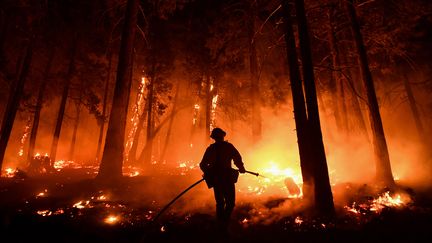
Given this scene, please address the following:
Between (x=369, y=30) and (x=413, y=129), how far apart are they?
18874 mm

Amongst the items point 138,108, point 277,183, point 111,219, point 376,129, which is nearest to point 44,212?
point 111,219

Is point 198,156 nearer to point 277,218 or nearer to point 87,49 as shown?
point 87,49

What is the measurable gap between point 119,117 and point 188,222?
7542mm

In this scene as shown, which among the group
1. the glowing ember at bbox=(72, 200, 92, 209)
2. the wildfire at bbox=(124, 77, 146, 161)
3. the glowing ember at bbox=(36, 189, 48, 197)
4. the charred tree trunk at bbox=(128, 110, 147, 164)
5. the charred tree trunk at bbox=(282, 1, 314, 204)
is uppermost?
the wildfire at bbox=(124, 77, 146, 161)

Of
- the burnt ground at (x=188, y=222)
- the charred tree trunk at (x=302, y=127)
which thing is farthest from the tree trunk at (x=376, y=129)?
the charred tree trunk at (x=302, y=127)

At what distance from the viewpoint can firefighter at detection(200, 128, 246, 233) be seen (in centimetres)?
726

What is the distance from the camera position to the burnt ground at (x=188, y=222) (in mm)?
7020

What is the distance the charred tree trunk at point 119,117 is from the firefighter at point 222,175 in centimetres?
739

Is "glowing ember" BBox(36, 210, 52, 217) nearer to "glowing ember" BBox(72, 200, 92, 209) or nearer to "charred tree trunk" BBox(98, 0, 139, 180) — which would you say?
"glowing ember" BBox(72, 200, 92, 209)

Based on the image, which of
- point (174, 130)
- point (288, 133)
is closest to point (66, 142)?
point (174, 130)

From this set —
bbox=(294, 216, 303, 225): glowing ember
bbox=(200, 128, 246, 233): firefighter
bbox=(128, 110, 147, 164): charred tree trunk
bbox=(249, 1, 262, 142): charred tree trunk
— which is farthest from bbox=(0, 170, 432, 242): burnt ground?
bbox=(128, 110, 147, 164): charred tree trunk

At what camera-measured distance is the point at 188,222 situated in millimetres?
8086

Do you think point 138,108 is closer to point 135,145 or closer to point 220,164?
point 135,145

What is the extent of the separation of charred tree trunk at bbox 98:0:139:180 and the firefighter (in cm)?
739
